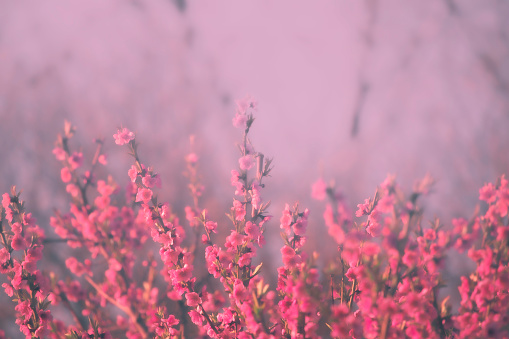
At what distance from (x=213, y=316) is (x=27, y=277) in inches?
66.7

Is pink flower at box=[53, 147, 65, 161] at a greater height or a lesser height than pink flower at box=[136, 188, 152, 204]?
greater

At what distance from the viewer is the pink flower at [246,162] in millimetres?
2520

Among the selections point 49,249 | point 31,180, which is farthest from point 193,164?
point 31,180

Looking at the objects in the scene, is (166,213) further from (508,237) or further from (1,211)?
(508,237)

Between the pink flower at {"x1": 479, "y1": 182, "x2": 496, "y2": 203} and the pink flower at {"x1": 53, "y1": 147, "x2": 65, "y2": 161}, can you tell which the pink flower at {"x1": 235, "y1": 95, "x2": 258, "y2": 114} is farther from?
the pink flower at {"x1": 479, "y1": 182, "x2": 496, "y2": 203}

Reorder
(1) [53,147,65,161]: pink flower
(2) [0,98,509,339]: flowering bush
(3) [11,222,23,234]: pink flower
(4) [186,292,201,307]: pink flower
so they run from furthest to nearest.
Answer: (1) [53,147,65,161]: pink flower, (3) [11,222,23,234]: pink flower, (4) [186,292,201,307]: pink flower, (2) [0,98,509,339]: flowering bush

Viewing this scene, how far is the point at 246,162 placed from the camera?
254 cm

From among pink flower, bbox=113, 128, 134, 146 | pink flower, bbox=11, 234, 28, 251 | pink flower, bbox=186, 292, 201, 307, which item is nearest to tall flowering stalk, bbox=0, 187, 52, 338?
pink flower, bbox=11, 234, 28, 251

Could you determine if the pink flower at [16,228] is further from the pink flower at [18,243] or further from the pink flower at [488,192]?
the pink flower at [488,192]

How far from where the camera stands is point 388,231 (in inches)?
64.0

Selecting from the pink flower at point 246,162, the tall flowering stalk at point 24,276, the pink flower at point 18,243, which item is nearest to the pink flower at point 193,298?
the pink flower at point 246,162

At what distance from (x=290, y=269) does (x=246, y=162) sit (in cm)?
98

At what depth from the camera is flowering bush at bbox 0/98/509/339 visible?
1.70 m

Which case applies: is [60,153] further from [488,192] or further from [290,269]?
[488,192]
